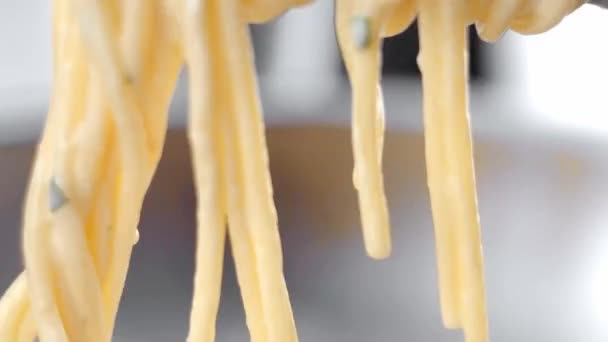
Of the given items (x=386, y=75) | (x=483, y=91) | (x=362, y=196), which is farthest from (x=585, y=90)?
(x=362, y=196)

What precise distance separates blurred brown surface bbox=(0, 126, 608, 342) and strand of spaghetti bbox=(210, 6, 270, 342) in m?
0.58

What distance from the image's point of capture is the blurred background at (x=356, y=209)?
1.09m

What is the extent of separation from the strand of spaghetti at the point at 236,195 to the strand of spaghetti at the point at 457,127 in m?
0.10

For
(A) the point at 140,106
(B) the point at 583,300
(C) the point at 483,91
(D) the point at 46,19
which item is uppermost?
(D) the point at 46,19

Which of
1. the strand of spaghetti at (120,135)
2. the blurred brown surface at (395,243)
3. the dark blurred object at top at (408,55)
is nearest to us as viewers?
the strand of spaghetti at (120,135)

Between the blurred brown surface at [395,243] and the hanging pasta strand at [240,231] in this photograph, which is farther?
the blurred brown surface at [395,243]

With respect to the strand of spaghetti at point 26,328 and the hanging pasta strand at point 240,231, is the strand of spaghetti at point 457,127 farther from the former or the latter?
the strand of spaghetti at point 26,328

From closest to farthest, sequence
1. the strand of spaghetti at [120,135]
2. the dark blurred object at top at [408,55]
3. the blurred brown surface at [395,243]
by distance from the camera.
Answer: the strand of spaghetti at [120,135] → the blurred brown surface at [395,243] → the dark blurred object at top at [408,55]

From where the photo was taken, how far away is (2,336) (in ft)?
1.80

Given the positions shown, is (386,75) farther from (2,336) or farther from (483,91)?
(2,336)

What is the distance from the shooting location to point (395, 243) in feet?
3.75

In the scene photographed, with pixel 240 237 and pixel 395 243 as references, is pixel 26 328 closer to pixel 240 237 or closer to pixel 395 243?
pixel 240 237

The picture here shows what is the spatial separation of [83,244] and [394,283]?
0.67 meters

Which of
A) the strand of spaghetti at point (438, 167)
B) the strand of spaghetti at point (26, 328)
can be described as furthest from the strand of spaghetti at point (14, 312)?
the strand of spaghetti at point (438, 167)
